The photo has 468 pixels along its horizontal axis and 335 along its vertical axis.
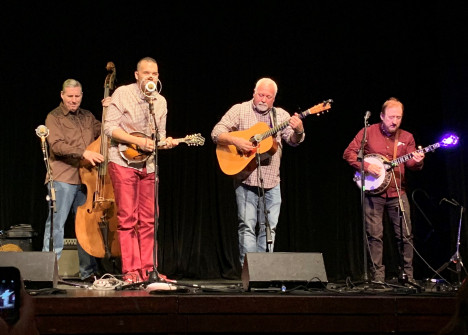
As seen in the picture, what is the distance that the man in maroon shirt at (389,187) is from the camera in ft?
19.8

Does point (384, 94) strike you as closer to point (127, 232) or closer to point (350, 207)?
point (350, 207)

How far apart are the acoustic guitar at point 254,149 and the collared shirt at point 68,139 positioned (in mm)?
1409

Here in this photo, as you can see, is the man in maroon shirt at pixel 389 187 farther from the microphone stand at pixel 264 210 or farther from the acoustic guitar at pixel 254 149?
the microphone stand at pixel 264 210

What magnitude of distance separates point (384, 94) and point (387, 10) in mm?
1111

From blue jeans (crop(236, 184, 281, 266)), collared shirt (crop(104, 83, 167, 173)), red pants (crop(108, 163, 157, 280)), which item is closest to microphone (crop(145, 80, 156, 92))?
collared shirt (crop(104, 83, 167, 173))

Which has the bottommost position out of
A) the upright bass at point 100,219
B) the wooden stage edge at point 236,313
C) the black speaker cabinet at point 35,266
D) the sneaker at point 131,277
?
the wooden stage edge at point 236,313

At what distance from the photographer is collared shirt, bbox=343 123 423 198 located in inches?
242

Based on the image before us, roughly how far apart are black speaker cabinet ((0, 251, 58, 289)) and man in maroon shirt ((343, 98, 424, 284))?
3.13 meters

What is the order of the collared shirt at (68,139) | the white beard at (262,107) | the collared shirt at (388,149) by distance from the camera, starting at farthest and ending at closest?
the collared shirt at (388,149), the collared shirt at (68,139), the white beard at (262,107)

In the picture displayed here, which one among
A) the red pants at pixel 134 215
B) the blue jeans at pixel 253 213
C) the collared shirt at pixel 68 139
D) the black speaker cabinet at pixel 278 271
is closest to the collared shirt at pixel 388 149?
the blue jeans at pixel 253 213

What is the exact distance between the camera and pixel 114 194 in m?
5.34

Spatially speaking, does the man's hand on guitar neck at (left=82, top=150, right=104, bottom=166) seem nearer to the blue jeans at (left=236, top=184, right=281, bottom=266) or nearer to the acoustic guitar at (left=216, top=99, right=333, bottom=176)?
the acoustic guitar at (left=216, top=99, right=333, bottom=176)

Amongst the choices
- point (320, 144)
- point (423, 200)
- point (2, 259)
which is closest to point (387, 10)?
point (320, 144)

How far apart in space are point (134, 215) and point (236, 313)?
1587 millimetres
